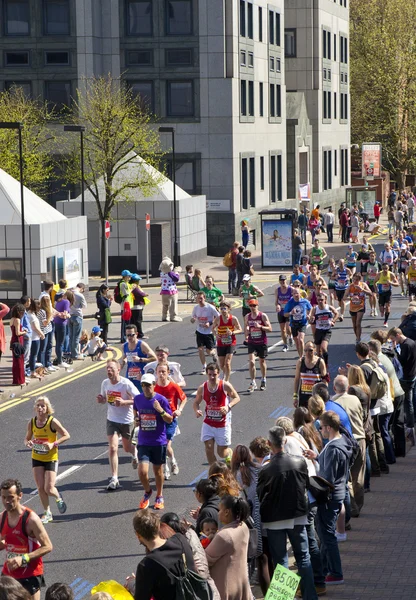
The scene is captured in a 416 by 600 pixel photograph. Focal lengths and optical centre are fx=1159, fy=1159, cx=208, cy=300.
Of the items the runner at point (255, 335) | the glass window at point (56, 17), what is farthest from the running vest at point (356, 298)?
the glass window at point (56, 17)

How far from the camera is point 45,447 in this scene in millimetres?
13867

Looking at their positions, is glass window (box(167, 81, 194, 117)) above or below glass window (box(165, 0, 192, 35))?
below

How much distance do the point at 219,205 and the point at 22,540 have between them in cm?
4336

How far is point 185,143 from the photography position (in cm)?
5256

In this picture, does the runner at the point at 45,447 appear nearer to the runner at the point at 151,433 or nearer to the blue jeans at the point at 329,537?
the runner at the point at 151,433

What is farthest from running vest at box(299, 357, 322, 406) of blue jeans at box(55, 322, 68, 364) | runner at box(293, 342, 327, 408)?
blue jeans at box(55, 322, 68, 364)

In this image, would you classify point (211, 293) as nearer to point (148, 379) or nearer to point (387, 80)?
point (148, 379)

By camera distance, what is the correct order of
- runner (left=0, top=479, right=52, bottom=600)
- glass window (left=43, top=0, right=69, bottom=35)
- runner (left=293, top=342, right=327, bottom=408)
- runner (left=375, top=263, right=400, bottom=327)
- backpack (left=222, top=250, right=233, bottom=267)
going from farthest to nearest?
glass window (left=43, top=0, right=69, bottom=35), backpack (left=222, top=250, right=233, bottom=267), runner (left=375, top=263, right=400, bottom=327), runner (left=293, top=342, right=327, bottom=408), runner (left=0, top=479, right=52, bottom=600)

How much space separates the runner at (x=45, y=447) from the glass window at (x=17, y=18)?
41.1 meters

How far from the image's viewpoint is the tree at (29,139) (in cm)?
4631

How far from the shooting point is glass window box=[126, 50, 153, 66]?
52.4 m

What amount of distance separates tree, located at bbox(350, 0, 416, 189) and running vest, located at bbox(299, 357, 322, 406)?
65065 mm

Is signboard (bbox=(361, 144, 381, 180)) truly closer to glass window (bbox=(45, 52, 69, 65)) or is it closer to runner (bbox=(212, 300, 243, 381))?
glass window (bbox=(45, 52, 69, 65))

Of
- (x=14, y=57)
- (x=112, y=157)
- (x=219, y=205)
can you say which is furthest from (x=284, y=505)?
(x=14, y=57)
